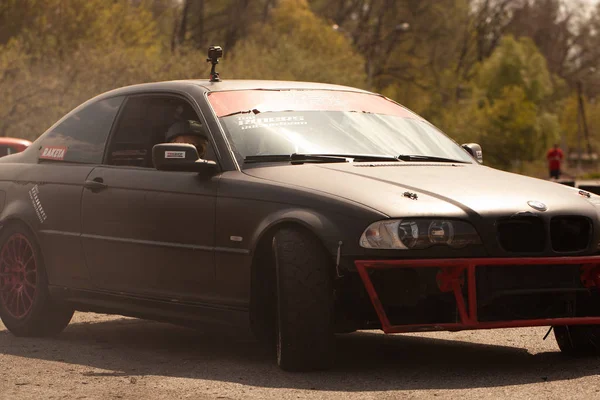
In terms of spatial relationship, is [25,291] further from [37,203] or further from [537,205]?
[537,205]

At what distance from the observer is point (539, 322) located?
6574 mm

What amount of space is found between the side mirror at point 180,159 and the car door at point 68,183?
1.20 metres

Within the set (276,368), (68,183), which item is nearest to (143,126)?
(68,183)

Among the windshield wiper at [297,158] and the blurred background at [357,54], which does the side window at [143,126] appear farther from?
the blurred background at [357,54]

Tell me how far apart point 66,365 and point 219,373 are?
3.27ft

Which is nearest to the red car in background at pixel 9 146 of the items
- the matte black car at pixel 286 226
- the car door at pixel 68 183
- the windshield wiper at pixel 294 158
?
the matte black car at pixel 286 226

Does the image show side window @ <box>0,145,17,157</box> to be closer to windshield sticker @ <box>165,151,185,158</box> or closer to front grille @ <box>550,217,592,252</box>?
windshield sticker @ <box>165,151,185,158</box>

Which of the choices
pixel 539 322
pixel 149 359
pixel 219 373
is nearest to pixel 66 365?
pixel 149 359

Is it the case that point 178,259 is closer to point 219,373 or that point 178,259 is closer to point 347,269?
point 219,373

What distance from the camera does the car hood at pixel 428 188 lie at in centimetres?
644

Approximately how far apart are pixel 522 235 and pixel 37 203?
353cm

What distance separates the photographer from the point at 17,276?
351 inches

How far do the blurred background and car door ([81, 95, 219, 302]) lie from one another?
34427 millimetres

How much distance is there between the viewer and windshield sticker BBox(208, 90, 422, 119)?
768 centimetres
